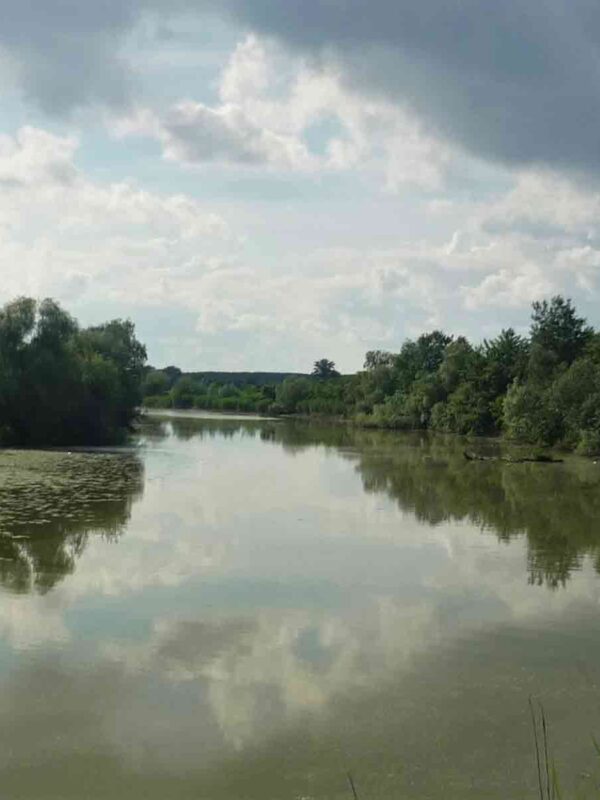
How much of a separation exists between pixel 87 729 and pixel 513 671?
14.1ft

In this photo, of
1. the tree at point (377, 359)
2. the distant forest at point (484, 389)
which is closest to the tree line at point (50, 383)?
the distant forest at point (484, 389)

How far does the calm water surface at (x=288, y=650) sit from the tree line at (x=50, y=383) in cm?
2041

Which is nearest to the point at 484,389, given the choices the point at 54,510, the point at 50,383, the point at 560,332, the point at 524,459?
the point at 560,332

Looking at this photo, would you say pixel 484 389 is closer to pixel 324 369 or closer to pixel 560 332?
pixel 560 332

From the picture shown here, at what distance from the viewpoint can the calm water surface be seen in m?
6.55

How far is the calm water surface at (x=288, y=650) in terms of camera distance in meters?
6.55

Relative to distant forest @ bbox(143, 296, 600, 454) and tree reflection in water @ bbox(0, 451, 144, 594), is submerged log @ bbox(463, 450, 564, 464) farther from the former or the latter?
tree reflection in water @ bbox(0, 451, 144, 594)

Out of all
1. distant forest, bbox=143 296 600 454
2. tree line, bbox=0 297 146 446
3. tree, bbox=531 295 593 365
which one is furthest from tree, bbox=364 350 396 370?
tree line, bbox=0 297 146 446

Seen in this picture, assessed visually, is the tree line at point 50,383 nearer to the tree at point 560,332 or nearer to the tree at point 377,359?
the tree at point 560,332

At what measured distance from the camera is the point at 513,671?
8961mm

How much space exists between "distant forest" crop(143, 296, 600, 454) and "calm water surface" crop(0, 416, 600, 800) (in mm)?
25945

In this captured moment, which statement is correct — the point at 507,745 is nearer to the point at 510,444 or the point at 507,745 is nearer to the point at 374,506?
the point at 374,506

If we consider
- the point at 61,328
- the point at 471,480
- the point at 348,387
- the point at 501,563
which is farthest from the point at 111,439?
the point at 348,387

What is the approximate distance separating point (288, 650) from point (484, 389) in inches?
2331
